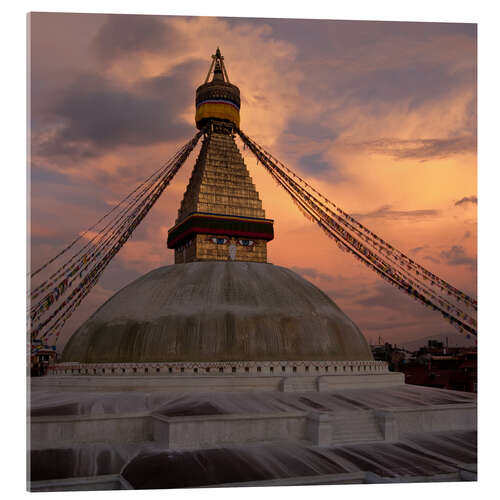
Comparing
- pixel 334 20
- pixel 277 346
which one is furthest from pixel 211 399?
pixel 334 20

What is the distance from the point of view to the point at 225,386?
13344 mm

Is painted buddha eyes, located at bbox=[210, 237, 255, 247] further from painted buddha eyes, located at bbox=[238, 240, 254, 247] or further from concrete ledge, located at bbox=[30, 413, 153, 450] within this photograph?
concrete ledge, located at bbox=[30, 413, 153, 450]

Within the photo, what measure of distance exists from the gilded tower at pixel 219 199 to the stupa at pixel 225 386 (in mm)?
45

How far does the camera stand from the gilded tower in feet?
57.8

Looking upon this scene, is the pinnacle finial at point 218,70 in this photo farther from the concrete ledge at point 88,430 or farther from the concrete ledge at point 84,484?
the concrete ledge at point 84,484

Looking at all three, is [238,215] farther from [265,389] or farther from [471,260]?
[471,260]

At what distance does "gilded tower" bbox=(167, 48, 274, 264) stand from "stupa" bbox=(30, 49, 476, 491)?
4 cm

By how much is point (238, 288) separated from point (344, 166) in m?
4.39

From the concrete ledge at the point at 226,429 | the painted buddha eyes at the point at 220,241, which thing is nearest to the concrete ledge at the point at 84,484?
the concrete ledge at the point at 226,429

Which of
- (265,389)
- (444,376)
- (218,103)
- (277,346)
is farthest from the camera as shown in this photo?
(444,376)

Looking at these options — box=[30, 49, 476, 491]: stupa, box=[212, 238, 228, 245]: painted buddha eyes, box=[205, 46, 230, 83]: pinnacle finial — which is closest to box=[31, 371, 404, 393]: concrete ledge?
box=[30, 49, 476, 491]: stupa

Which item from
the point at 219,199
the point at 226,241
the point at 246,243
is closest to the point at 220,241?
the point at 226,241

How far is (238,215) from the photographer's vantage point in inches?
707

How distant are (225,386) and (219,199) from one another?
22.1ft
